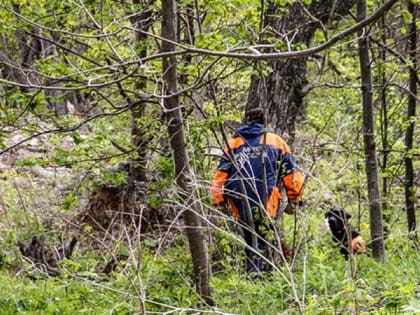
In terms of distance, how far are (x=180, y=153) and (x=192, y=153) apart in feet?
0.88

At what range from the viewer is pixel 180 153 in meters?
5.17

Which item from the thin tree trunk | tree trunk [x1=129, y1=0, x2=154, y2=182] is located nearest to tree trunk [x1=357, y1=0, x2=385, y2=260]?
the thin tree trunk

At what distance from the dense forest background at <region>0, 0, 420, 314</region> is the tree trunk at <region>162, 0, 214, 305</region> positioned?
2 cm

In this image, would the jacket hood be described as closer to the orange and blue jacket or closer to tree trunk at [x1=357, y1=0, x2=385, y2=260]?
the orange and blue jacket

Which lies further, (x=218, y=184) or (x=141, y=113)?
(x=141, y=113)

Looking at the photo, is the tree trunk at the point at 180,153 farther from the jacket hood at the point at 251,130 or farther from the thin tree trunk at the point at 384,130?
the thin tree trunk at the point at 384,130

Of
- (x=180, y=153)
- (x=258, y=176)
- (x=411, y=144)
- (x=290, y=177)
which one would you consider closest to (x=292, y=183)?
(x=290, y=177)

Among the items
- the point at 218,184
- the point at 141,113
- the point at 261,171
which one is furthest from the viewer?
the point at 141,113

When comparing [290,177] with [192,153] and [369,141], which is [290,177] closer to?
[369,141]

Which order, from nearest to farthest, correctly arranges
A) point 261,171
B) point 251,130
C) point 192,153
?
point 192,153, point 261,171, point 251,130

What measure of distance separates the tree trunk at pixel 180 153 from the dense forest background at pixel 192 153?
17mm

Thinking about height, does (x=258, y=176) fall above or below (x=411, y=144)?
below

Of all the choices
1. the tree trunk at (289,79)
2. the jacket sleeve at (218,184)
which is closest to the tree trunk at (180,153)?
the jacket sleeve at (218,184)

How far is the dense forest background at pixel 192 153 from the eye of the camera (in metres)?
4.39
